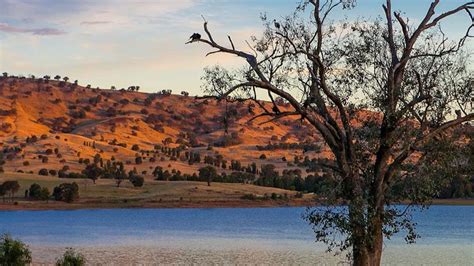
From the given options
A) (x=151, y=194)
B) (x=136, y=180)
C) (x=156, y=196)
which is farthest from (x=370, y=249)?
(x=136, y=180)

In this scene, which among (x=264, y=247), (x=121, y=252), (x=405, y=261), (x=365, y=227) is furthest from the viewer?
(x=264, y=247)

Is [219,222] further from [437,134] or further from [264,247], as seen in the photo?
[437,134]

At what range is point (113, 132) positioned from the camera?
168625mm

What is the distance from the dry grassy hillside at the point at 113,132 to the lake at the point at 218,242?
38.3 metres

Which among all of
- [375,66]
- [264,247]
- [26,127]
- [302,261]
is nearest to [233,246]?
[264,247]

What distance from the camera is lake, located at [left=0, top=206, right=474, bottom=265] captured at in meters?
52.7

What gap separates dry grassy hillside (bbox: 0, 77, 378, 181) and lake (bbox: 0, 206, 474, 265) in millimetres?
38338

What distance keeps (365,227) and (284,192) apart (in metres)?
111

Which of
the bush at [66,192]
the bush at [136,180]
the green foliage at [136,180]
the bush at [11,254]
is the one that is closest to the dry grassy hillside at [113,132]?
the green foliage at [136,180]

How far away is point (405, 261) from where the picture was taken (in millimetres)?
50406

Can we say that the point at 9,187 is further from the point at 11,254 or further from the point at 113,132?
the point at 11,254

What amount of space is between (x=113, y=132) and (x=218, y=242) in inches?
4062

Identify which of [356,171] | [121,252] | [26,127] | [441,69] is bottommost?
[121,252]

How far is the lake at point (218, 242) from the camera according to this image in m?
52.7
